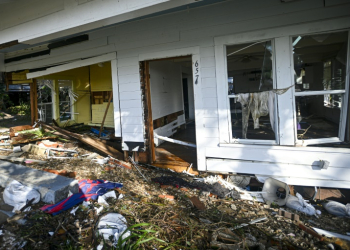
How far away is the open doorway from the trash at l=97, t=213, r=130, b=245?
7.40 ft

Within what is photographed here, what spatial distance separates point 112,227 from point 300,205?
9.05ft

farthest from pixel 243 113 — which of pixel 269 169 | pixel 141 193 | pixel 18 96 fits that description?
pixel 18 96

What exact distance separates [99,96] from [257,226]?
7.71 metres

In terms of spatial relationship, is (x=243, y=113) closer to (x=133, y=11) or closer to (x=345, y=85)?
(x=345, y=85)

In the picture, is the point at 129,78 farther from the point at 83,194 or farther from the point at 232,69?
the point at 83,194

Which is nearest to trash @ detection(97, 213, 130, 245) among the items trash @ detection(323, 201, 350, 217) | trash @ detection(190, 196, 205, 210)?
trash @ detection(190, 196, 205, 210)

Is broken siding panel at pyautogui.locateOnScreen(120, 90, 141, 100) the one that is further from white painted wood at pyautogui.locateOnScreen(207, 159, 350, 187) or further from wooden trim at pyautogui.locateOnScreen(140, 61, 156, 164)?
white painted wood at pyautogui.locateOnScreen(207, 159, 350, 187)

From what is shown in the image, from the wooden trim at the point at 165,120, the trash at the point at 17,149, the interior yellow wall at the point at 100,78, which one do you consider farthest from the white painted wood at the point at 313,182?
the interior yellow wall at the point at 100,78

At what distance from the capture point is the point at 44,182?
337 cm

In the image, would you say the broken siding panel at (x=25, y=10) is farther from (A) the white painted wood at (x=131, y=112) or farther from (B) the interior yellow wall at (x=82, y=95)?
(B) the interior yellow wall at (x=82, y=95)

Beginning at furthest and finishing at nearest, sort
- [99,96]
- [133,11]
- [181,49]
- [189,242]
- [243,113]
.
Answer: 1. [99,96]
2. [181,49]
3. [243,113]
4. [133,11]
5. [189,242]

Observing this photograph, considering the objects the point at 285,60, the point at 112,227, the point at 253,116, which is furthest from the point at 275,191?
the point at 112,227

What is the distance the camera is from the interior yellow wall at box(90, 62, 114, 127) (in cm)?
868

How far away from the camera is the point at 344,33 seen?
3551 millimetres
